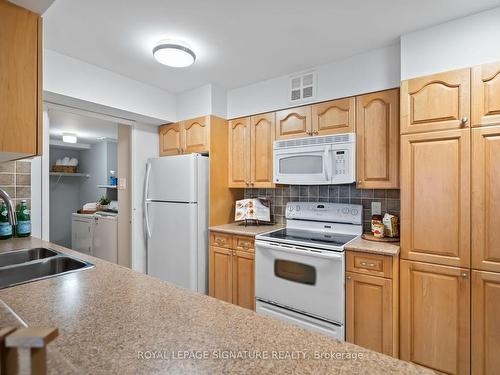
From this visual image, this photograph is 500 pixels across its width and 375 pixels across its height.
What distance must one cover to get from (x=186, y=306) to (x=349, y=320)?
4.66 feet

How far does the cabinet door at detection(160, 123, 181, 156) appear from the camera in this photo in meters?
3.01

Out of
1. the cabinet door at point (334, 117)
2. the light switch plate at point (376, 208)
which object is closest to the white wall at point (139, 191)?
the cabinet door at point (334, 117)

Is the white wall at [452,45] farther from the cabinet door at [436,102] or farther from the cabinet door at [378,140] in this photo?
the cabinet door at [378,140]

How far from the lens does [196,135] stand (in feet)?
9.37

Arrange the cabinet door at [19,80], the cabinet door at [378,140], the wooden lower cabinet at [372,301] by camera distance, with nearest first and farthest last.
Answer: the cabinet door at [19,80]
the wooden lower cabinet at [372,301]
the cabinet door at [378,140]

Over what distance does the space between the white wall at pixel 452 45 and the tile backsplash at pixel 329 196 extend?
95 cm

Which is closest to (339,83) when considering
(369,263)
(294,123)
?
(294,123)

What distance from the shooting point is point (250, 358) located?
0.64 metres

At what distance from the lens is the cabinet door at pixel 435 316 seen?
162 centimetres

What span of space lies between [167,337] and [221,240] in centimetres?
192

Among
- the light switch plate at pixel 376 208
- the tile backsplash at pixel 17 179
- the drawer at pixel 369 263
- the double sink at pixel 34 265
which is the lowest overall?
the drawer at pixel 369 263

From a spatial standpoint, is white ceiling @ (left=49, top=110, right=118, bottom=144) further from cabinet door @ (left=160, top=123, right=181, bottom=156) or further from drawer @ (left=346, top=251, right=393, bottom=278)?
drawer @ (left=346, top=251, right=393, bottom=278)

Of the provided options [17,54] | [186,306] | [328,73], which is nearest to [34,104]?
[17,54]

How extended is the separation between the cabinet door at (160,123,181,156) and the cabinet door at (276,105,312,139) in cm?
112
